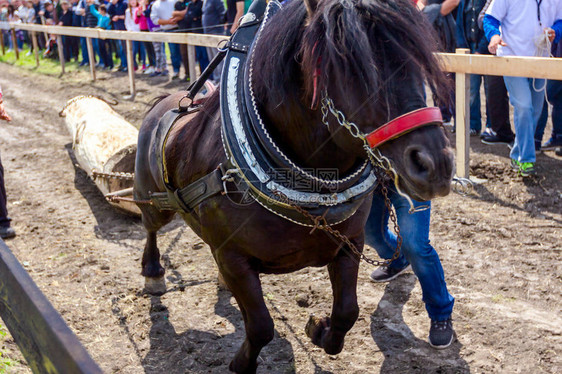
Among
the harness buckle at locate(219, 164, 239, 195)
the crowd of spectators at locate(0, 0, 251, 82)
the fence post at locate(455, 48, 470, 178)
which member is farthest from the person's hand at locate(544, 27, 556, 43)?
the harness buckle at locate(219, 164, 239, 195)

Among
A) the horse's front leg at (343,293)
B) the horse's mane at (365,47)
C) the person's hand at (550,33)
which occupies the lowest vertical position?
the horse's front leg at (343,293)

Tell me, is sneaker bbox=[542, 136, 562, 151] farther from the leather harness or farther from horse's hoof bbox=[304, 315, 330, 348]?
the leather harness

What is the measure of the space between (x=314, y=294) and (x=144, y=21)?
1099cm

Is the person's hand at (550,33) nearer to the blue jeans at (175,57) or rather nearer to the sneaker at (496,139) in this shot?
the sneaker at (496,139)

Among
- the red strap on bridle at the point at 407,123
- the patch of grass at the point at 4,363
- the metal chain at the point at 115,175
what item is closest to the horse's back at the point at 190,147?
the red strap on bridle at the point at 407,123

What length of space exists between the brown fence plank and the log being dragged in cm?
270

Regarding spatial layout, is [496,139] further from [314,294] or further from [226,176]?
[226,176]

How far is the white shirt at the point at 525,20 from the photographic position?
559 cm

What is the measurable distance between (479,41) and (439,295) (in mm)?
4748

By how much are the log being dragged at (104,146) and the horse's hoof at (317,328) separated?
2208 mm

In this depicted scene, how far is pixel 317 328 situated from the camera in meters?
3.06

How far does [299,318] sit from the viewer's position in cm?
360

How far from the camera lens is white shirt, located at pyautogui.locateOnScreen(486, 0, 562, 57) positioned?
559 centimetres

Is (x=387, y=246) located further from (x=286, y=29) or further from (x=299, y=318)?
(x=286, y=29)
